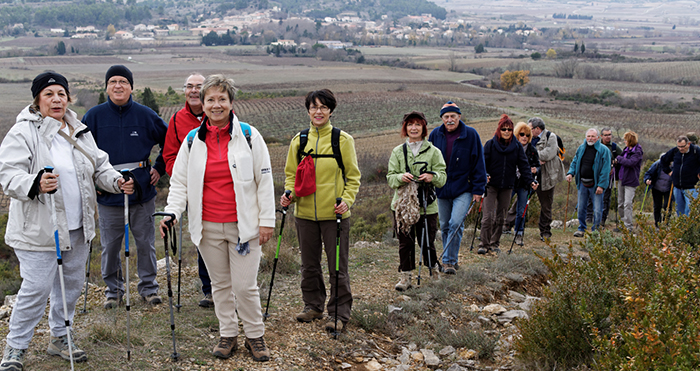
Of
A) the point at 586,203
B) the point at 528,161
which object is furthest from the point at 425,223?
the point at 586,203

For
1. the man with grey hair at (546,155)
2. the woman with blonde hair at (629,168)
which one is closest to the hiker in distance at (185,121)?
the man with grey hair at (546,155)

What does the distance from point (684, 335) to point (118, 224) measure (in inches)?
195

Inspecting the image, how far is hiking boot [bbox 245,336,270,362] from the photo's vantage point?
14.9 ft

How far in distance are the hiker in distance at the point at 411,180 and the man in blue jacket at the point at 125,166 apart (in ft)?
9.03

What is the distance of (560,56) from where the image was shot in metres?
141

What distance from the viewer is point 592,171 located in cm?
1030

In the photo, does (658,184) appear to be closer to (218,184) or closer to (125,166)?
(218,184)

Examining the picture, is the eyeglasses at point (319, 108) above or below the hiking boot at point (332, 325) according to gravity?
above

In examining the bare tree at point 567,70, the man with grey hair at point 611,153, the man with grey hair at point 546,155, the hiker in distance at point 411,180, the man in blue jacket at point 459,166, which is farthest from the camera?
the bare tree at point 567,70

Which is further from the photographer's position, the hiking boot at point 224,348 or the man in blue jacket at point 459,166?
the man in blue jacket at point 459,166

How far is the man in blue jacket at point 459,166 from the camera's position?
7172mm

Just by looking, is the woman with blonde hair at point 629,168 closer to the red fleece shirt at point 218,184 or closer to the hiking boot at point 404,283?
the hiking boot at point 404,283

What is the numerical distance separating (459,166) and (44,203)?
16.1 ft

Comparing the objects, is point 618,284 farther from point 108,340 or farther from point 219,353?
point 108,340
